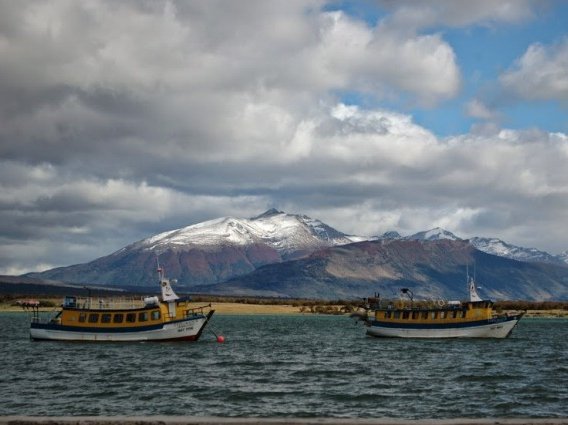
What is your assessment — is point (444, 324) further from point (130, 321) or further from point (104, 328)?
point (104, 328)

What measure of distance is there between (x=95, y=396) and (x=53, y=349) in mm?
47642

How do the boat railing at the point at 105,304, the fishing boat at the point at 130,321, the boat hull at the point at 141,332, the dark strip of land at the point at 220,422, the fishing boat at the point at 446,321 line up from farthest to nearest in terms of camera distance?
the fishing boat at the point at 446,321
the boat railing at the point at 105,304
the fishing boat at the point at 130,321
the boat hull at the point at 141,332
the dark strip of land at the point at 220,422

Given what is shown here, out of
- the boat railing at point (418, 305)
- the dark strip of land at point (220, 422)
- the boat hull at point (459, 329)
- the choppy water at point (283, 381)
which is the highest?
the boat railing at point (418, 305)

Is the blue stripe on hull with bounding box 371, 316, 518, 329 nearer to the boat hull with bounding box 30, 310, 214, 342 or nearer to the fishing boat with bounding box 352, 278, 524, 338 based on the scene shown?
the fishing boat with bounding box 352, 278, 524, 338

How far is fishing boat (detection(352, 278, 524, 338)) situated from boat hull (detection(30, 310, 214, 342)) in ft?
108

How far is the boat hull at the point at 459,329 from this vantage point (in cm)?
11425

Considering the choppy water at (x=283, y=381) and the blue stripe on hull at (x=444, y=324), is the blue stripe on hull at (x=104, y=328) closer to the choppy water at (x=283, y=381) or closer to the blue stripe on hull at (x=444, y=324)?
the choppy water at (x=283, y=381)

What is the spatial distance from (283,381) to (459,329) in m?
63.0

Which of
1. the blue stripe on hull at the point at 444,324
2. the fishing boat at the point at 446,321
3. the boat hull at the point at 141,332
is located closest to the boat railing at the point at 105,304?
the boat hull at the point at 141,332

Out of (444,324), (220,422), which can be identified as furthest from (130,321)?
(220,422)

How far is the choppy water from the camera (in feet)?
141

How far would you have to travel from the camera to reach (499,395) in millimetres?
49531

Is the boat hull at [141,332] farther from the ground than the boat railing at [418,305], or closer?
closer

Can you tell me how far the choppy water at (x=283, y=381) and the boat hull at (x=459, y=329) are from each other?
16.4m
